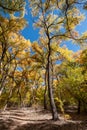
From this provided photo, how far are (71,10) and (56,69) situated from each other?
16.4m

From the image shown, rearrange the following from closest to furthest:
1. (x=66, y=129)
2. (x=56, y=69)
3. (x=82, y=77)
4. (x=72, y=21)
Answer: (x=66, y=129) → (x=72, y=21) → (x=82, y=77) → (x=56, y=69)

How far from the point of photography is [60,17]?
15977 mm

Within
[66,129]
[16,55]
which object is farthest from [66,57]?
[66,129]

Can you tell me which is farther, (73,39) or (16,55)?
(16,55)

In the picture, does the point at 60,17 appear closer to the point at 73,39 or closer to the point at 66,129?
the point at 73,39

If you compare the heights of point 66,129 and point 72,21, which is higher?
point 72,21

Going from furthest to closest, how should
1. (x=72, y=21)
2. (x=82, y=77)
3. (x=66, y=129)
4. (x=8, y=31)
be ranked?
(x=82, y=77) → (x=8, y=31) → (x=72, y=21) → (x=66, y=129)

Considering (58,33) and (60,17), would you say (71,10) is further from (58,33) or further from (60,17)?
(58,33)

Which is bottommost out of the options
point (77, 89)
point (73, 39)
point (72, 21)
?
point (77, 89)

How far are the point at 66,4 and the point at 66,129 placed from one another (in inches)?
347

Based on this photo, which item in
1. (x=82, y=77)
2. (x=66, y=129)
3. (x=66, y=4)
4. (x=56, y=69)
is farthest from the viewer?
(x=56, y=69)

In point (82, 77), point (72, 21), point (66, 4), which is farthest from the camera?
point (82, 77)

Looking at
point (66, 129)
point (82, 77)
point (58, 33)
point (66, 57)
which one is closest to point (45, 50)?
point (66, 57)

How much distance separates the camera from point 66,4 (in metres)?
14.6
